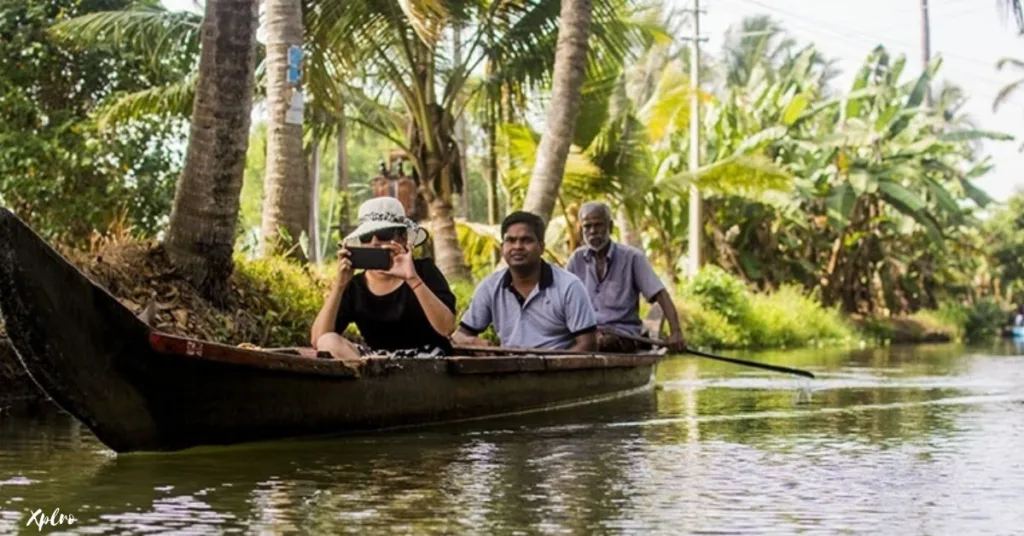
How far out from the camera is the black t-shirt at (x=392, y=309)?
969 cm

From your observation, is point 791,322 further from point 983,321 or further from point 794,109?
point 983,321

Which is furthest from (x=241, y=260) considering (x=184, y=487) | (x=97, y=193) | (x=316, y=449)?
(x=184, y=487)

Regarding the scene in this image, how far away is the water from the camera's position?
21.8ft

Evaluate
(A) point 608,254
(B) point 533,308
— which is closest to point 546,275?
(B) point 533,308

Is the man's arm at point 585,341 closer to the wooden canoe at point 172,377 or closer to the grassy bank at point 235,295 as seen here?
the wooden canoe at point 172,377

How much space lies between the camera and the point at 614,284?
13.3 metres

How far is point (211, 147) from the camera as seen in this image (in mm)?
12484

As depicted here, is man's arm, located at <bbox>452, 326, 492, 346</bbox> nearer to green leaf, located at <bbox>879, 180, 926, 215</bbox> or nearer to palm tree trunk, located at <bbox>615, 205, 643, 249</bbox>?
palm tree trunk, located at <bbox>615, 205, 643, 249</bbox>

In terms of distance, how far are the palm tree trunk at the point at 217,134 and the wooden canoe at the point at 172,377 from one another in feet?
10.1

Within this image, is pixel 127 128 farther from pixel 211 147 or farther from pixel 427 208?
pixel 211 147

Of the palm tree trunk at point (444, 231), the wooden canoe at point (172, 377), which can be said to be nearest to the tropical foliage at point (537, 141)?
the palm tree trunk at point (444, 231)

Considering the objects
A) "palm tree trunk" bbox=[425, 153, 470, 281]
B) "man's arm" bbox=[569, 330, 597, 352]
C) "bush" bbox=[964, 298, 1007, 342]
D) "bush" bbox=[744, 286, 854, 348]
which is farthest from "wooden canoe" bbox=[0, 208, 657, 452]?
"bush" bbox=[964, 298, 1007, 342]

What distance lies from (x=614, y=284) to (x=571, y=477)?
531 cm

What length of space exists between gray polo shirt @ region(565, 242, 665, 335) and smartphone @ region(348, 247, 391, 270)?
14.0 feet
